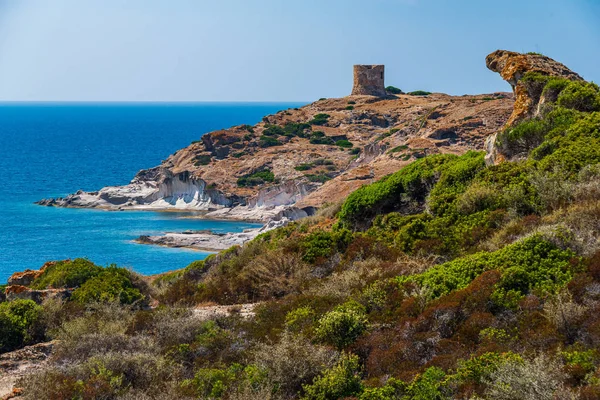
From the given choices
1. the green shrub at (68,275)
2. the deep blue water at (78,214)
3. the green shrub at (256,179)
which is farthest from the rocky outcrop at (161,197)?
the green shrub at (68,275)

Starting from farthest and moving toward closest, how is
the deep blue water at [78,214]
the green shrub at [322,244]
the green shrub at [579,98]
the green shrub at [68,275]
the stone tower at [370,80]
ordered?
the stone tower at [370,80] → the deep blue water at [78,214] → the green shrub at [579,98] → the green shrub at [68,275] → the green shrub at [322,244]

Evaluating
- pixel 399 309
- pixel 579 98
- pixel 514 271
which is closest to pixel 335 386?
pixel 399 309

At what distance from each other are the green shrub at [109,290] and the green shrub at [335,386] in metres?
7.34

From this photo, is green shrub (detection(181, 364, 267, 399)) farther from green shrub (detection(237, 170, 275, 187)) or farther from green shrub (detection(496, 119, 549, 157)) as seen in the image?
green shrub (detection(237, 170, 275, 187))

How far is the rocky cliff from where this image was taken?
198 feet

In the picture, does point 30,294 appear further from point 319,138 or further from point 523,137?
point 319,138

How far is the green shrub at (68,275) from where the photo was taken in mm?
17875

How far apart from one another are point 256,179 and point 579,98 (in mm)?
53442

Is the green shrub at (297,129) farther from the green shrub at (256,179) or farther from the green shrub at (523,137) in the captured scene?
the green shrub at (523,137)

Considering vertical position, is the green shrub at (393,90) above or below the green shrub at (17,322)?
above

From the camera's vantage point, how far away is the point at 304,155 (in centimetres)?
7762

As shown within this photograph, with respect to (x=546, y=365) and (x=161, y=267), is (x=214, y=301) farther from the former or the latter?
(x=161, y=267)

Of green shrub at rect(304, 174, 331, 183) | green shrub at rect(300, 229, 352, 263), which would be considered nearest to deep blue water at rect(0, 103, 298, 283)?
green shrub at rect(304, 174, 331, 183)

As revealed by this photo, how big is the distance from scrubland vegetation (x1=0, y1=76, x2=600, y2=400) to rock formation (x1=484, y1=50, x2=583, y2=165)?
84 cm
